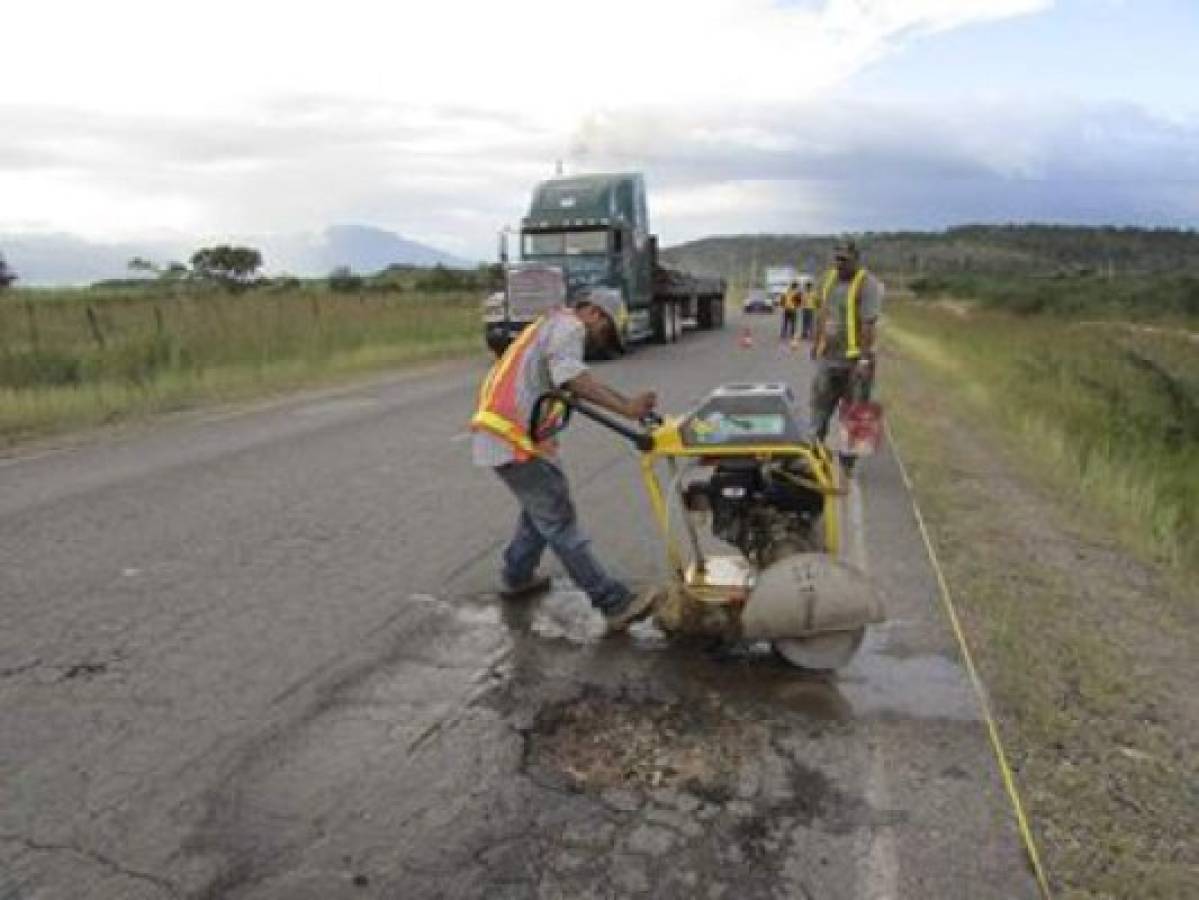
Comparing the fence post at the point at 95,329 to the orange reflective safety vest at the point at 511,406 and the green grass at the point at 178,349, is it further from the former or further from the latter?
the orange reflective safety vest at the point at 511,406

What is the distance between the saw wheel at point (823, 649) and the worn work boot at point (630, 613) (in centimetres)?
76

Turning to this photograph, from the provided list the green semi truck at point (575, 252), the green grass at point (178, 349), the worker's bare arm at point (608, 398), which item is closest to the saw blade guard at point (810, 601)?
the worker's bare arm at point (608, 398)

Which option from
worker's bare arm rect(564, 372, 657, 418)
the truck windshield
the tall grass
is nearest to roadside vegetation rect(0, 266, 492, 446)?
the truck windshield

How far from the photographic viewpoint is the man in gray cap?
9.66 metres

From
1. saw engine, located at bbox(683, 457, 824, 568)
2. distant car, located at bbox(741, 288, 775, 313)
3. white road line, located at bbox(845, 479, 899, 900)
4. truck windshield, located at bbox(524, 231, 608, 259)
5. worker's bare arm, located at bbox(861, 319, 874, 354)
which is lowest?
distant car, located at bbox(741, 288, 775, 313)

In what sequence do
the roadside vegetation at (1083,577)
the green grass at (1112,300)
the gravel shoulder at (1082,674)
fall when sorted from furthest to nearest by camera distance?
the green grass at (1112,300)
the roadside vegetation at (1083,577)
the gravel shoulder at (1082,674)

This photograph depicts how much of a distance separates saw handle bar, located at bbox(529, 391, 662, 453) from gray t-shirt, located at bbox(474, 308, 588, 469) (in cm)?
5

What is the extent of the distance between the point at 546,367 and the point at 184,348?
15.0m

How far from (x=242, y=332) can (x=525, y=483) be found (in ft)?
55.2

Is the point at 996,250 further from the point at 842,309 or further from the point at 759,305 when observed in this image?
the point at 842,309

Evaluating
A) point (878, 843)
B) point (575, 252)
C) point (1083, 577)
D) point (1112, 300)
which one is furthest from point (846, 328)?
point (1112, 300)

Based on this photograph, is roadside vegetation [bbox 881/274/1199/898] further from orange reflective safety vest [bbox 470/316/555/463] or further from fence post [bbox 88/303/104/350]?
fence post [bbox 88/303/104/350]

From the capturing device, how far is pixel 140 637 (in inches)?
218

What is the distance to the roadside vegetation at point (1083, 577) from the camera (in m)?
3.89
